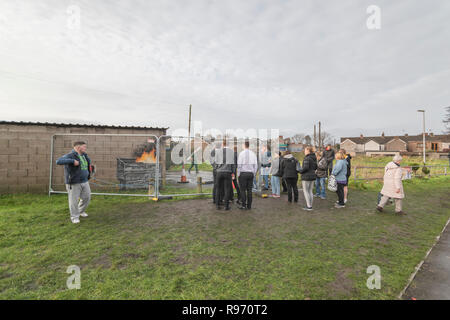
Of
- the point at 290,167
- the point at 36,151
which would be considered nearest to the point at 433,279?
the point at 290,167

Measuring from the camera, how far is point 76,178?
202 inches

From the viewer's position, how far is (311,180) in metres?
6.47

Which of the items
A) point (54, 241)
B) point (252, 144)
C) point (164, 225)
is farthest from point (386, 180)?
point (54, 241)

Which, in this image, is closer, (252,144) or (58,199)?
(58,199)

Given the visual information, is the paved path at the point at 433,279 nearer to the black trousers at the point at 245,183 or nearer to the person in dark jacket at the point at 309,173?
the person in dark jacket at the point at 309,173

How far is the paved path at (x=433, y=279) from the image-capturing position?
257 cm

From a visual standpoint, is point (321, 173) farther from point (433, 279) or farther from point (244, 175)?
point (433, 279)

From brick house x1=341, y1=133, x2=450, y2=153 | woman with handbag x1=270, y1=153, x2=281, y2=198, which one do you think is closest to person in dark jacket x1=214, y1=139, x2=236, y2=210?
woman with handbag x1=270, y1=153, x2=281, y2=198

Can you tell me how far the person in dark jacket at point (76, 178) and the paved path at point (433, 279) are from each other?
6.39 m

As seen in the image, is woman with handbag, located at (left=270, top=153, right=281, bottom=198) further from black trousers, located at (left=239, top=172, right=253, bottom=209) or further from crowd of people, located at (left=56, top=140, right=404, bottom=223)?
black trousers, located at (left=239, top=172, right=253, bottom=209)

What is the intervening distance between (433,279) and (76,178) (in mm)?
6925

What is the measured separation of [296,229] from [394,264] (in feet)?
6.18
